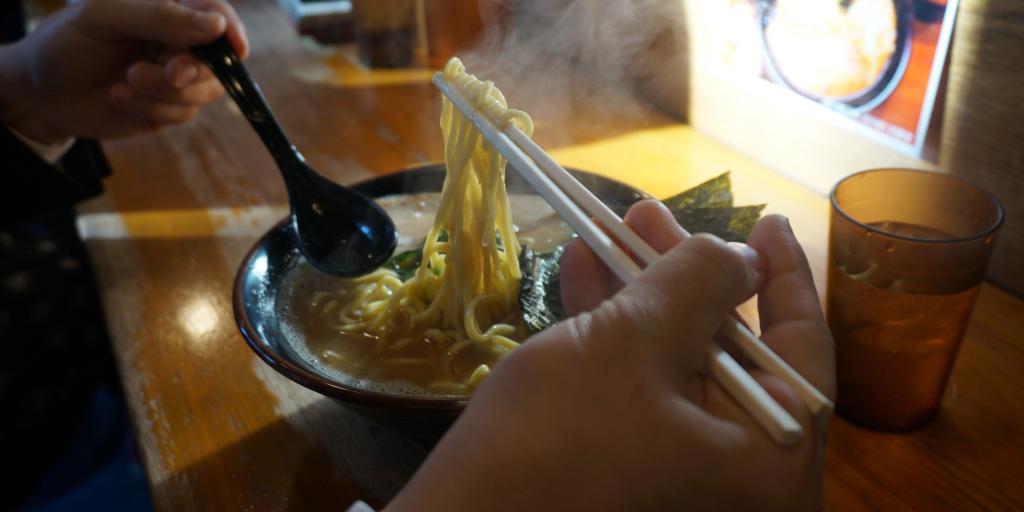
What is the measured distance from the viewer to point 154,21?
1.44 meters

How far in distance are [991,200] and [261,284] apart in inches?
40.8

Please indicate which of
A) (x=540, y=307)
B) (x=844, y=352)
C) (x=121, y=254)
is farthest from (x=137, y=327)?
(x=844, y=352)

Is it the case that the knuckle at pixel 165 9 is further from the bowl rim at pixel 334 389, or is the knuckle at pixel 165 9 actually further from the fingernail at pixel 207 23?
the bowl rim at pixel 334 389

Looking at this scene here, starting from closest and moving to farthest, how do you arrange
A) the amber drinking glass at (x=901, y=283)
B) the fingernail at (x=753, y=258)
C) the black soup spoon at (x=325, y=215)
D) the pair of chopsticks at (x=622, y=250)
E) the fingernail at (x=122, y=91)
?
the pair of chopsticks at (x=622, y=250), the fingernail at (x=753, y=258), the amber drinking glass at (x=901, y=283), the black soup spoon at (x=325, y=215), the fingernail at (x=122, y=91)

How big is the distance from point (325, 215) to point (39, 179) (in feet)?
2.98

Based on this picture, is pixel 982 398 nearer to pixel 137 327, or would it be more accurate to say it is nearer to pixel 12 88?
pixel 137 327

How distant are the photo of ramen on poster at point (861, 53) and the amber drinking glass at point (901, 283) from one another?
44 cm

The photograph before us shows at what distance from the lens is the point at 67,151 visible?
179 cm

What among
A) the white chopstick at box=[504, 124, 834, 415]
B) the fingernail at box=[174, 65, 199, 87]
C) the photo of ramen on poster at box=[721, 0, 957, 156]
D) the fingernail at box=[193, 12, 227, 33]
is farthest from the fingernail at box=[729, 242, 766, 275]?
Result: the fingernail at box=[174, 65, 199, 87]

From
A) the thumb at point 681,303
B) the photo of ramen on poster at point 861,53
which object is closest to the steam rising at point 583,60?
the photo of ramen on poster at point 861,53

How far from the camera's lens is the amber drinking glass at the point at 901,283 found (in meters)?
0.88

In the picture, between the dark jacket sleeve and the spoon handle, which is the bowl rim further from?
the dark jacket sleeve

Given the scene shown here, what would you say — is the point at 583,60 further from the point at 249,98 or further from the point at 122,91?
the point at 122,91

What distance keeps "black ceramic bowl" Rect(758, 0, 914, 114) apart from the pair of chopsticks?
32.8 inches
